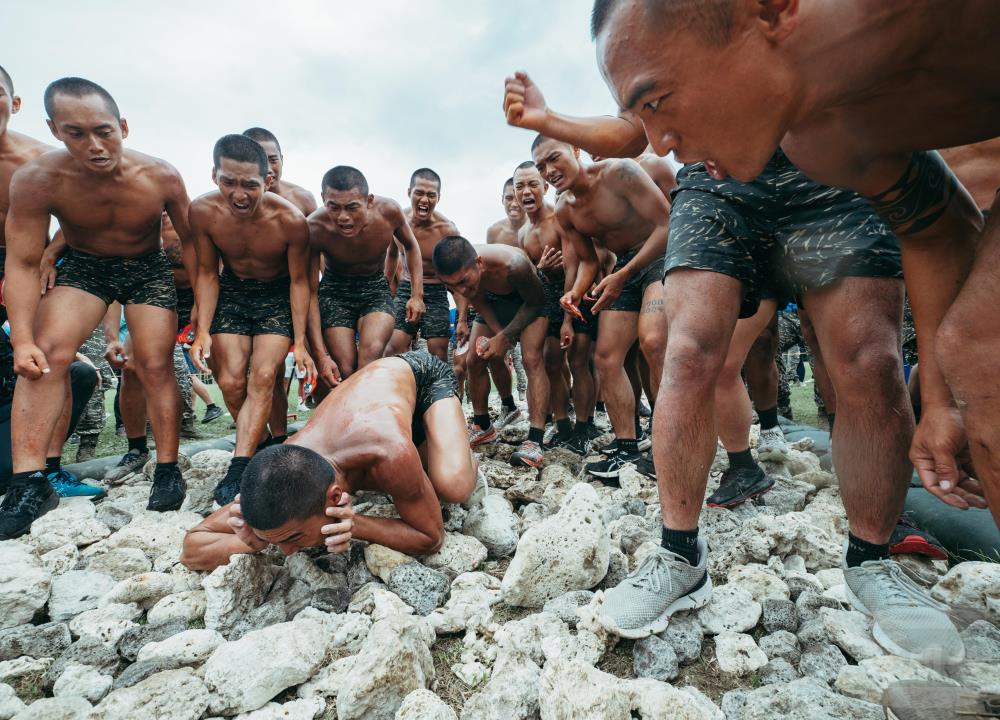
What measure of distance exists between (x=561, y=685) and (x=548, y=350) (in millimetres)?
3765

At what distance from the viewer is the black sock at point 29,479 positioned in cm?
271

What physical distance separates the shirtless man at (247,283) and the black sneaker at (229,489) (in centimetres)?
22

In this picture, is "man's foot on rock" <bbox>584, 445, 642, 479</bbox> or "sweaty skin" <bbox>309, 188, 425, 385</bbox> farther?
"sweaty skin" <bbox>309, 188, 425, 385</bbox>

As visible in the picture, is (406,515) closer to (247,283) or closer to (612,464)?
(612,464)

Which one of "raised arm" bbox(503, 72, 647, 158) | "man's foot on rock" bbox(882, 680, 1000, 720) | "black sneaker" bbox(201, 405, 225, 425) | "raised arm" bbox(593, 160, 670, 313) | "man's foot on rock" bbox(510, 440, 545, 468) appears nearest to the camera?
"man's foot on rock" bbox(882, 680, 1000, 720)

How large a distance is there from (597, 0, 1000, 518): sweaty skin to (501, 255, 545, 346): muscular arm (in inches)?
130

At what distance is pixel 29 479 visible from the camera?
2.73 m

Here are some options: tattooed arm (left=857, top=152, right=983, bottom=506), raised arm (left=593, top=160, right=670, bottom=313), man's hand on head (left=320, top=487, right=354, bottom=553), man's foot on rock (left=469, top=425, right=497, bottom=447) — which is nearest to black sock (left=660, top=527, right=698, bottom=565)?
tattooed arm (left=857, top=152, right=983, bottom=506)

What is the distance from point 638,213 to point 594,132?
184 centimetres

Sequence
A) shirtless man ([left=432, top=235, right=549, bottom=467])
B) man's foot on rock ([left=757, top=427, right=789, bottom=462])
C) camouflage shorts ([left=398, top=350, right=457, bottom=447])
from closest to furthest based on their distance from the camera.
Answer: camouflage shorts ([left=398, top=350, right=457, bottom=447]) → man's foot on rock ([left=757, top=427, right=789, bottom=462]) → shirtless man ([left=432, top=235, right=549, bottom=467])

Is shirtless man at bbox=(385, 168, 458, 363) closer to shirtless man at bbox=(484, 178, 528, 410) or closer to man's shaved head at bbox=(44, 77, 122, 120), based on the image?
shirtless man at bbox=(484, 178, 528, 410)

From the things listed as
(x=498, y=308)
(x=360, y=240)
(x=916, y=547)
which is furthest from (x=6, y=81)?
(x=916, y=547)

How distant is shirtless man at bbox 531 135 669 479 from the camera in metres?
3.25

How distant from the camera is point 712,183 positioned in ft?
6.05
